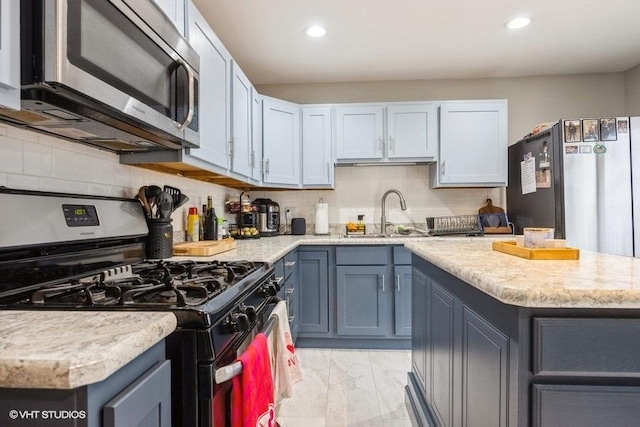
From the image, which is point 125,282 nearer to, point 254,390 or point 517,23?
point 254,390

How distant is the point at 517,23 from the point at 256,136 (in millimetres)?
2044

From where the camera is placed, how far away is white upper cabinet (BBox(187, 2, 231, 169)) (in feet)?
5.49

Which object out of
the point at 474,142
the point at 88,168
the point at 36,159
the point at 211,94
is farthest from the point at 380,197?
the point at 36,159

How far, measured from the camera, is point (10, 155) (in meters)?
1.08

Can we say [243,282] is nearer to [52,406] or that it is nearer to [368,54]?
[52,406]

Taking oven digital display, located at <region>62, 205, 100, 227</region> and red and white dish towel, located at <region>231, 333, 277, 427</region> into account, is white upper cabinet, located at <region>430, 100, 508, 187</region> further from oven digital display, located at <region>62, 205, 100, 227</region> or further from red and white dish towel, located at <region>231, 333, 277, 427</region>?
oven digital display, located at <region>62, 205, 100, 227</region>

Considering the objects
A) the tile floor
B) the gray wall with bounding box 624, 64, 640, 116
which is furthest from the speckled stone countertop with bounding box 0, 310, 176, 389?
the gray wall with bounding box 624, 64, 640, 116

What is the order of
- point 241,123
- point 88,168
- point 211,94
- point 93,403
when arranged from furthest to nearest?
point 241,123
point 211,94
point 88,168
point 93,403

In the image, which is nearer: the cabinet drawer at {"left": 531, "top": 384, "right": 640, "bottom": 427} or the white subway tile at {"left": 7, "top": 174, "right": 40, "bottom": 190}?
the cabinet drawer at {"left": 531, "top": 384, "right": 640, "bottom": 427}

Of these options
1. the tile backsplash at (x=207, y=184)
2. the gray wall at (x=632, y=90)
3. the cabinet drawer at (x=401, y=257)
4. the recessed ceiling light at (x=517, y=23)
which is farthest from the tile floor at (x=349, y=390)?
the gray wall at (x=632, y=90)

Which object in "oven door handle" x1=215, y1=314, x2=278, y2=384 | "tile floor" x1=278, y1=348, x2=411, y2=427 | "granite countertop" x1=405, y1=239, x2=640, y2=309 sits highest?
"granite countertop" x1=405, y1=239, x2=640, y2=309

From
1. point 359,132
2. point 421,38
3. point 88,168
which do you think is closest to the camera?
point 88,168

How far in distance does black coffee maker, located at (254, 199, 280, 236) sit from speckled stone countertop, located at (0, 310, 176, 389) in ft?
7.71

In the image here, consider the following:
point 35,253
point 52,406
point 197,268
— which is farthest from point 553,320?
point 35,253
